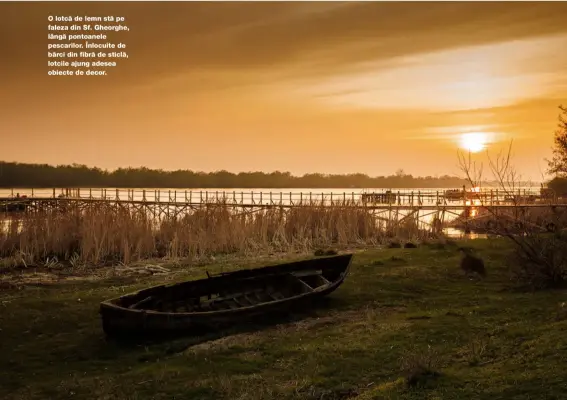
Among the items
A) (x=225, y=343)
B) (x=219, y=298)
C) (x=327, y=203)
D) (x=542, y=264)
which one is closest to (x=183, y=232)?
(x=327, y=203)

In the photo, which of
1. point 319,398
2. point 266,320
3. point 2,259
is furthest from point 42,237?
point 319,398

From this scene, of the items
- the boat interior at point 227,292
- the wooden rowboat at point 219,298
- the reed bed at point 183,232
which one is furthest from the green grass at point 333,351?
the reed bed at point 183,232

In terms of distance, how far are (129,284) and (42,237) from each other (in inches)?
288

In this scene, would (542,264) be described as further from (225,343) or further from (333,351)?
(225,343)

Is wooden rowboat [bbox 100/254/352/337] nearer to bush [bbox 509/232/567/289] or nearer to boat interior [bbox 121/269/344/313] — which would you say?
boat interior [bbox 121/269/344/313]

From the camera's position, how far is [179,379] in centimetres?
827

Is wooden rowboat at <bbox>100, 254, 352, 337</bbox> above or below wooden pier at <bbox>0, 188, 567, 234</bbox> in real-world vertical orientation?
below

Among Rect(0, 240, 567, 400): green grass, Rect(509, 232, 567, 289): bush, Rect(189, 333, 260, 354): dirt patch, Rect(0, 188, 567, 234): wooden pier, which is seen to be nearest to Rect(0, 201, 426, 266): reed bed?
Rect(0, 188, 567, 234): wooden pier

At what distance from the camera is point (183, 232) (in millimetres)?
23156

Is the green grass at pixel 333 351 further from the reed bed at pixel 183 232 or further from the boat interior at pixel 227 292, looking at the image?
the reed bed at pixel 183 232

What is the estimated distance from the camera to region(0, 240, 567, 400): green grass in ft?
22.2

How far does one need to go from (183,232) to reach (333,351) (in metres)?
14.9

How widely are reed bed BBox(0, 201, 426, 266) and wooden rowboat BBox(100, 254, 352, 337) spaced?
7.88m

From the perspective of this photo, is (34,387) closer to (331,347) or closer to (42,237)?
(331,347)
